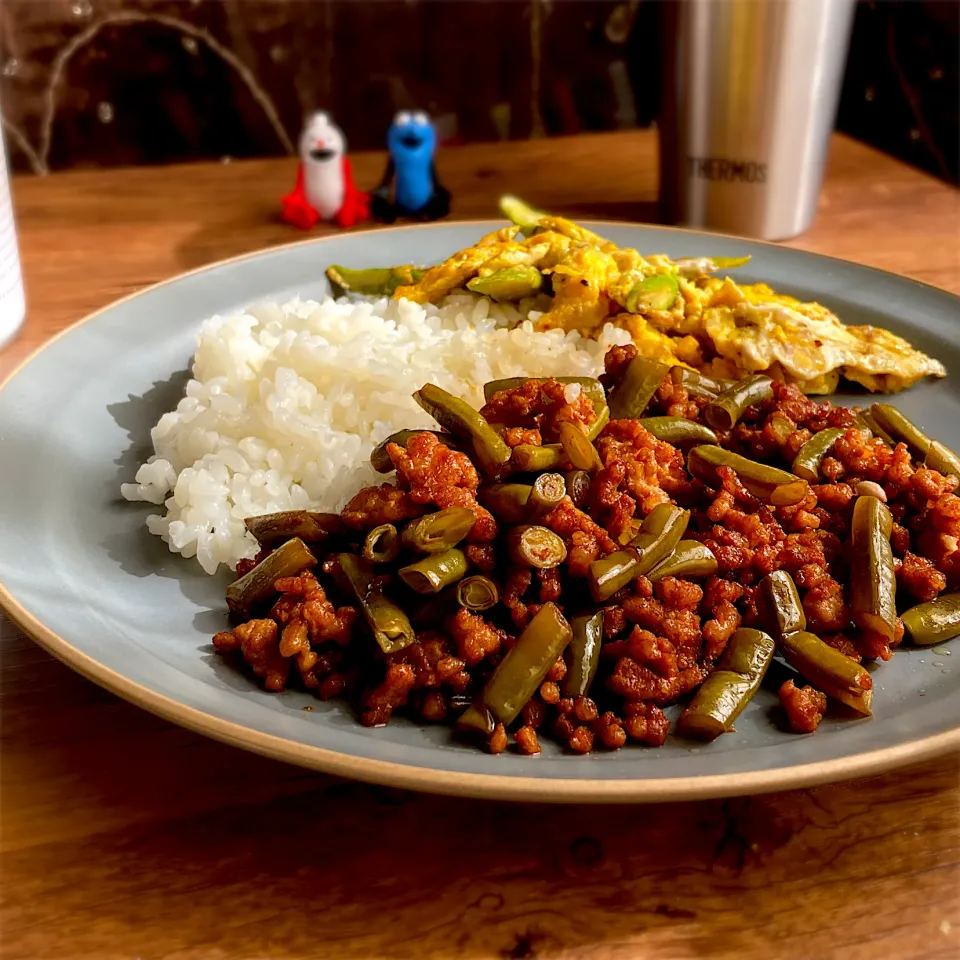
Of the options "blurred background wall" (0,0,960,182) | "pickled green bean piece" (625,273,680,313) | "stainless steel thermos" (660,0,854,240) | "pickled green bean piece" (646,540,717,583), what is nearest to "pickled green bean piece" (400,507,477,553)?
"pickled green bean piece" (646,540,717,583)

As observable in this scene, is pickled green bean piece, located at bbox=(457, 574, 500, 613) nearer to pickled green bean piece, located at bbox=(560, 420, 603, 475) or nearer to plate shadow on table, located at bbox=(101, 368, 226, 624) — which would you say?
pickled green bean piece, located at bbox=(560, 420, 603, 475)

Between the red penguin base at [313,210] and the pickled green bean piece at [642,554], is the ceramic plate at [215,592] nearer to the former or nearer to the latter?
the pickled green bean piece at [642,554]

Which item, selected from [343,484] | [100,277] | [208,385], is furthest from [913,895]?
[100,277]

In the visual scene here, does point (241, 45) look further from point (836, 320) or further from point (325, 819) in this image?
point (325, 819)

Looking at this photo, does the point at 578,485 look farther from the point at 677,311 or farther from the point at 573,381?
the point at 677,311

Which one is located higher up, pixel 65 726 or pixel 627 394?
pixel 627 394
